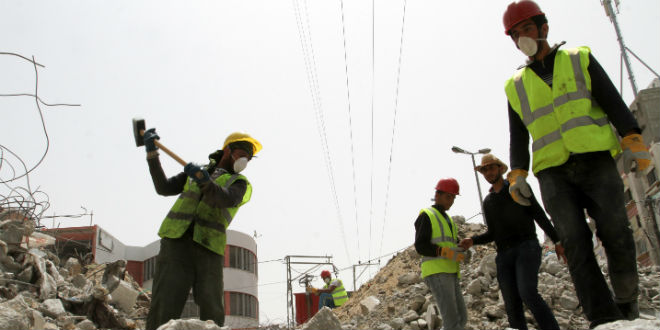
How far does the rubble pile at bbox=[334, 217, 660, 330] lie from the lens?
653 cm

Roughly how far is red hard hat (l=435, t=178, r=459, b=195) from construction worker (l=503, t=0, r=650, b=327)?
1544 mm

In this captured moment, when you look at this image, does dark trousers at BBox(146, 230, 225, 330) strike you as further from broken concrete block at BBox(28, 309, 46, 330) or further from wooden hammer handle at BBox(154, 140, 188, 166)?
broken concrete block at BBox(28, 309, 46, 330)

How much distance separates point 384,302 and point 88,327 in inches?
199

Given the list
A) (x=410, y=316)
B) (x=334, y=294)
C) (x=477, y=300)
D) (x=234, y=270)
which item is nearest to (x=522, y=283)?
(x=410, y=316)

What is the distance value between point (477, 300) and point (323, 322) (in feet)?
13.7

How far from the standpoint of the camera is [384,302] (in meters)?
9.41

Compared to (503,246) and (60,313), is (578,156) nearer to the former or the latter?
(503,246)

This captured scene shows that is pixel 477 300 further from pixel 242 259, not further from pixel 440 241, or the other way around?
pixel 242 259

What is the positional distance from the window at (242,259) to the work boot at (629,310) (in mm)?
33525

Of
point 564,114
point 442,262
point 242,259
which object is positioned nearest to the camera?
point 564,114

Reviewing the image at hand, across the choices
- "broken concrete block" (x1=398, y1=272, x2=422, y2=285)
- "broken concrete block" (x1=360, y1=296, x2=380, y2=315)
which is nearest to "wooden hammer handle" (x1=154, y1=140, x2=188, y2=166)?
"broken concrete block" (x1=360, y1=296, x2=380, y2=315)

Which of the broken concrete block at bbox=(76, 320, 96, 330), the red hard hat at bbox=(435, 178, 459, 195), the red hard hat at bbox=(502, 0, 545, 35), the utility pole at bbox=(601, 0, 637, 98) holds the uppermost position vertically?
the utility pole at bbox=(601, 0, 637, 98)

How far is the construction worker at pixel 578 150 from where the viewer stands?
2975 mm

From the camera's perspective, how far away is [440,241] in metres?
4.87
